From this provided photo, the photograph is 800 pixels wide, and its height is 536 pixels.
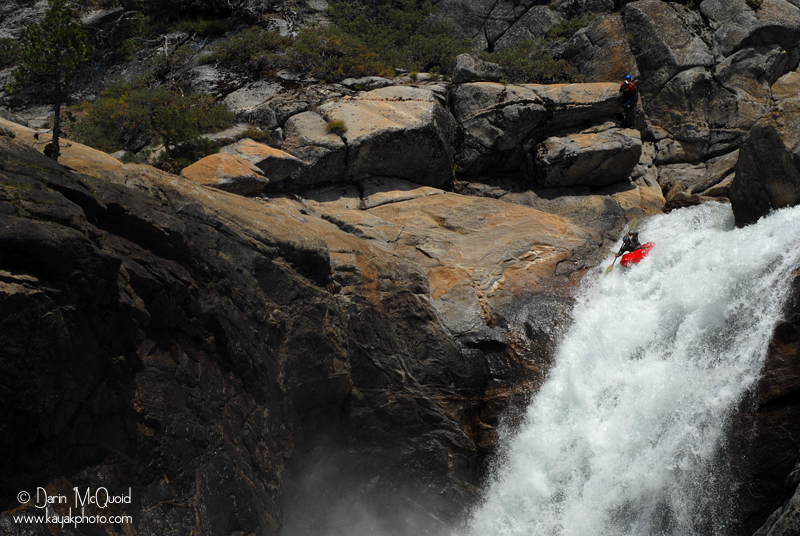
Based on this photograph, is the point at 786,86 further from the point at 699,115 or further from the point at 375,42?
the point at 375,42

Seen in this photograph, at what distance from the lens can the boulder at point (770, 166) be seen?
15.5 m

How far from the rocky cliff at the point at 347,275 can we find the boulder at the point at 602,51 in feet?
0.70

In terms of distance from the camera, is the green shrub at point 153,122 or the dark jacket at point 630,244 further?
the green shrub at point 153,122

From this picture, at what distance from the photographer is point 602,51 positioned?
2636 cm

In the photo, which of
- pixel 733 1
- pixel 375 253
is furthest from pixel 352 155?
pixel 733 1

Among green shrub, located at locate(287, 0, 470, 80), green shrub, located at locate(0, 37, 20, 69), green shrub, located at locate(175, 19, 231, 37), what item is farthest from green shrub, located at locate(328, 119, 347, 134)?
green shrub, located at locate(0, 37, 20, 69)

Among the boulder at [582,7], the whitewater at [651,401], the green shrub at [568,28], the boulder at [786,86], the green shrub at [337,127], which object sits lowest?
the whitewater at [651,401]

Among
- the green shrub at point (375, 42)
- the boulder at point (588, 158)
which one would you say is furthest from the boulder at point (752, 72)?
the green shrub at point (375, 42)

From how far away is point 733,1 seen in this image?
26.7m

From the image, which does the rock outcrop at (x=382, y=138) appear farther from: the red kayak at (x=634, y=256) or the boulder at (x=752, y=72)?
the boulder at (x=752, y=72)

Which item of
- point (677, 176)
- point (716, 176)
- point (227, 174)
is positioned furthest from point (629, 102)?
point (227, 174)

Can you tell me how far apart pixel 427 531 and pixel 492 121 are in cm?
1542

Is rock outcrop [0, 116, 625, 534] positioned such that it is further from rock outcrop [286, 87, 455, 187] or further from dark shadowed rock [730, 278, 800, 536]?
A: dark shadowed rock [730, 278, 800, 536]

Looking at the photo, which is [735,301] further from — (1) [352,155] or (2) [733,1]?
(2) [733,1]
